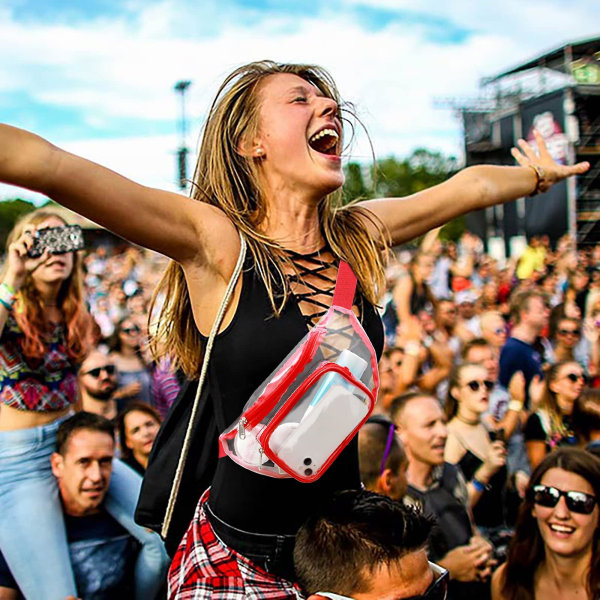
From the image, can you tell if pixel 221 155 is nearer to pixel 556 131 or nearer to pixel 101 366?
pixel 101 366

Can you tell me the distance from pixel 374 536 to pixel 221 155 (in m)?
0.93

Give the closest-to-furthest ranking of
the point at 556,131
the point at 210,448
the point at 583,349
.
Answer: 1. the point at 210,448
2. the point at 583,349
3. the point at 556,131

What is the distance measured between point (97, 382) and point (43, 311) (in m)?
1.35

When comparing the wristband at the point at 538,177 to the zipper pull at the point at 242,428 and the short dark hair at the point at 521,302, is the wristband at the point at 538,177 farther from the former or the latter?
the short dark hair at the point at 521,302

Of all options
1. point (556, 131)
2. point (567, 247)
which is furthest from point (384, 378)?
point (556, 131)

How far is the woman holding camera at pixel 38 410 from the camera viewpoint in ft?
9.05

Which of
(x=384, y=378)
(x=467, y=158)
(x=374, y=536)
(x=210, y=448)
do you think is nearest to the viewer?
(x=374, y=536)

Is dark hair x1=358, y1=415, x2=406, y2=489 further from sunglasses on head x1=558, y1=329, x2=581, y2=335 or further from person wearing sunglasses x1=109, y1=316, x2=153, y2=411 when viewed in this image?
sunglasses on head x1=558, y1=329, x2=581, y2=335

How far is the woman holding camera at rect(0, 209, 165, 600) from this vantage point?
276 centimetres

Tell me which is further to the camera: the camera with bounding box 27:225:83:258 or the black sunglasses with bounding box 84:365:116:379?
the black sunglasses with bounding box 84:365:116:379

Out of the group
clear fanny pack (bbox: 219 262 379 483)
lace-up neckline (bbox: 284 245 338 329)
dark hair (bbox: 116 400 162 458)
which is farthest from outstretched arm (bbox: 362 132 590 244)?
dark hair (bbox: 116 400 162 458)

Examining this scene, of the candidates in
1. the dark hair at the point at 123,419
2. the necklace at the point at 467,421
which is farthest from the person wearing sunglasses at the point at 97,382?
the necklace at the point at 467,421

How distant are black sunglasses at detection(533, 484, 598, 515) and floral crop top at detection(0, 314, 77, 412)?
1985 millimetres

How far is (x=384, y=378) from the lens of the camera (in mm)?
4953
